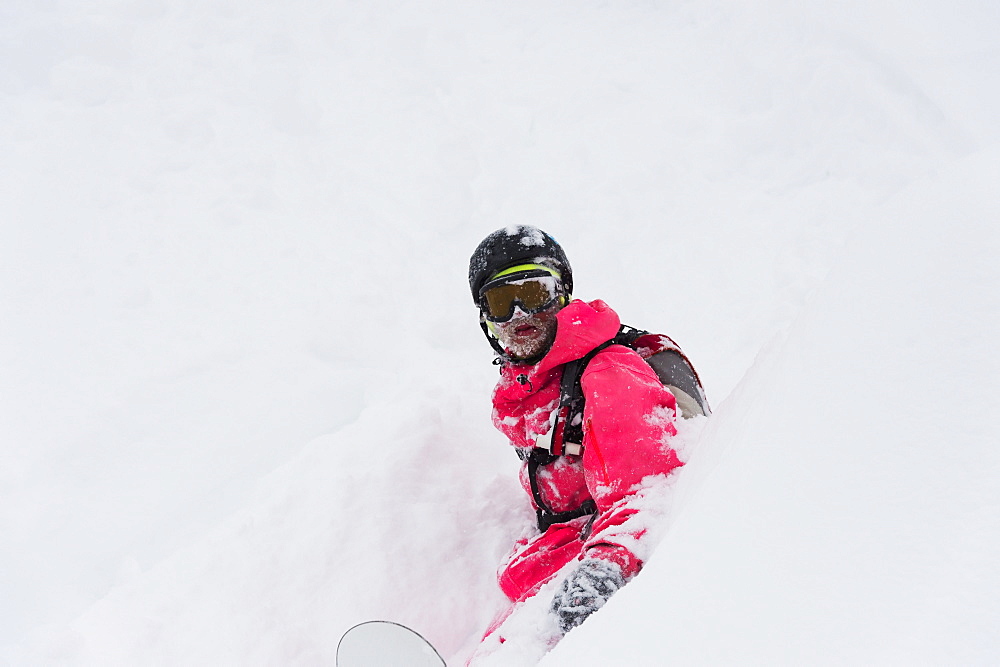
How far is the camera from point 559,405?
6.86ft

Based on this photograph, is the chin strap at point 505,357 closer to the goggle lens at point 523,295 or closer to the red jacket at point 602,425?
the red jacket at point 602,425

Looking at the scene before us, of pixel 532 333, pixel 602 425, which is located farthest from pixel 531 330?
pixel 602 425

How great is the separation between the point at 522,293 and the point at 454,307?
231cm

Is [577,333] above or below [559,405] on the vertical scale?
above

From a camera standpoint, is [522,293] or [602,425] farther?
[522,293]

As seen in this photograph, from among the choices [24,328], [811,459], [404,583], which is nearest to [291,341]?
[24,328]

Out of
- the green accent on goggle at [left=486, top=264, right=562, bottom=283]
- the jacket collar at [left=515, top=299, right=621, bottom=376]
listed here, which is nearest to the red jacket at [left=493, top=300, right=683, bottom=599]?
the jacket collar at [left=515, top=299, right=621, bottom=376]

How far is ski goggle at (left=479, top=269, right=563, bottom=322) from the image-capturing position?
88.2 inches

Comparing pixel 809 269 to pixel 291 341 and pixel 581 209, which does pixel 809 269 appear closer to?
pixel 581 209

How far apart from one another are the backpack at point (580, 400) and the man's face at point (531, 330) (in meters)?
0.18

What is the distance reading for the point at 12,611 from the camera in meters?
2.80

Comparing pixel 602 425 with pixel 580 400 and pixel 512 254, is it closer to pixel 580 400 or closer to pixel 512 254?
pixel 580 400

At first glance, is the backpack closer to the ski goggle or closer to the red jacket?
the red jacket

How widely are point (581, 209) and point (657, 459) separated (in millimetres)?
3635
